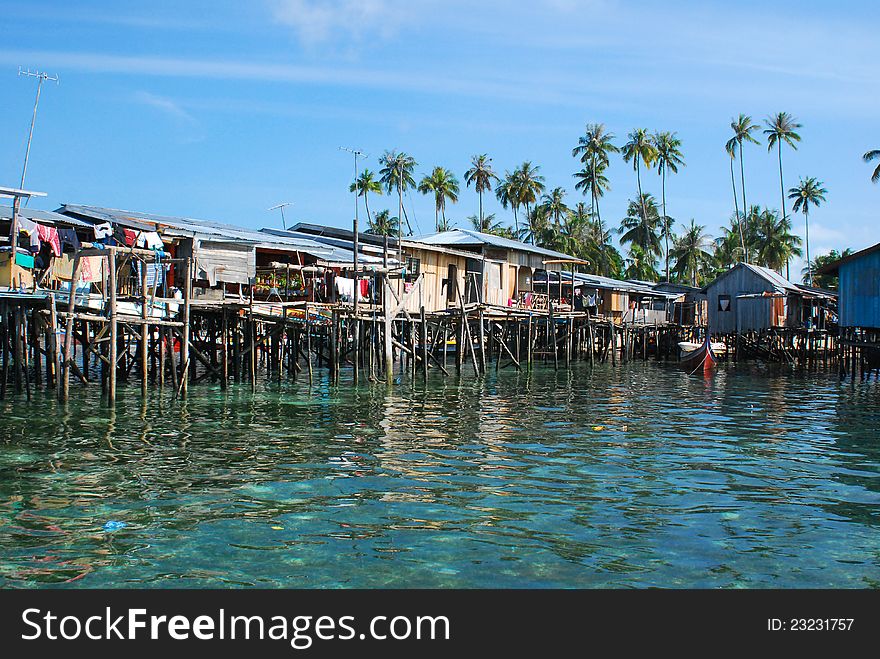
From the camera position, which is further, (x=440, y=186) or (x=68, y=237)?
(x=440, y=186)

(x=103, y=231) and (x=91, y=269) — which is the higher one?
(x=103, y=231)

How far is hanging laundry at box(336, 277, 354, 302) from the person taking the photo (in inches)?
1031

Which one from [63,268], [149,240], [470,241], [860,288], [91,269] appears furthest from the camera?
[470,241]

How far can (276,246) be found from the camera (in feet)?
84.2

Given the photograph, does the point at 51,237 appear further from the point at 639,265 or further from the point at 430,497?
the point at 639,265

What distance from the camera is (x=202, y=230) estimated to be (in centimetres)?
2525

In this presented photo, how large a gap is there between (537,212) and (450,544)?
6589cm

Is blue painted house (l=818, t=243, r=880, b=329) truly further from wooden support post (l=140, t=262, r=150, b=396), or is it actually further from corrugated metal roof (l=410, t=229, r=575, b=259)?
wooden support post (l=140, t=262, r=150, b=396)

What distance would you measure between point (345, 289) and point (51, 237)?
9.04 meters

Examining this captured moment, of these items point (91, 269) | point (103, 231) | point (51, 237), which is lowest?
point (91, 269)

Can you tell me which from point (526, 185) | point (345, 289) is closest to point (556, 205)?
point (526, 185)

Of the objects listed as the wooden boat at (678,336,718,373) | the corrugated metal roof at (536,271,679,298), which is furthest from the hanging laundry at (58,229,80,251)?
the corrugated metal roof at (536,271,679,298)

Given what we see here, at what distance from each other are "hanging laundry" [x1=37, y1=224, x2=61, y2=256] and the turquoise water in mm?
3689
